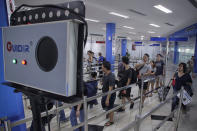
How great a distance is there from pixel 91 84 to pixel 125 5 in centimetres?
375

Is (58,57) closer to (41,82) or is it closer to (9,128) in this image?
(41,82)

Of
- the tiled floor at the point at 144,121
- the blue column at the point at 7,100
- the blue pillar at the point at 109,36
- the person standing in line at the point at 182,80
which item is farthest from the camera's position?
the blue pillar at the point at 109,36

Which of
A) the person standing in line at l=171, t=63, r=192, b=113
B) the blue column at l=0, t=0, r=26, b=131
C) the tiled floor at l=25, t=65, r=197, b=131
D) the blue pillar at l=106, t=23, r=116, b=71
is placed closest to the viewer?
the blue column at l=0, t=0, r=26, b=131

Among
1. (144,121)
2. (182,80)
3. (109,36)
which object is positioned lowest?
(144,121)

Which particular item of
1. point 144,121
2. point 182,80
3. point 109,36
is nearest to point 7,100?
point 144,121

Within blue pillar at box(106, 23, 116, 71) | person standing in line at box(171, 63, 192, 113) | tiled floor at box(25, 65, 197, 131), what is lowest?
tiled floor at box(25, 65, 197, 131)

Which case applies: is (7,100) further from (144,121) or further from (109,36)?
(109,36)

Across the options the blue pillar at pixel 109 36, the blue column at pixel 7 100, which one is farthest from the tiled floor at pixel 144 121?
the blue pillar at pixel 109 36

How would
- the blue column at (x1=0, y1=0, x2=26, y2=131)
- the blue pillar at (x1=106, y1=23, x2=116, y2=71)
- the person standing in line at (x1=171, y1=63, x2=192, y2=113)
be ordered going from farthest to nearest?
the blue pillar at (x1=106, y1=23, x2=116, y2=71) → the person standing in line at (x1=171, y1=63, x2=192, y2=113) → the blue column at (x1=0, y1=0, x2=26, y2=131)

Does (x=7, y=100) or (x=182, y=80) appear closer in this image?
(x=7, y=100)

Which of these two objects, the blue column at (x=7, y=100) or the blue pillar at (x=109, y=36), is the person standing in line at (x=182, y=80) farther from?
the blue pillar at (x=109, y=36)

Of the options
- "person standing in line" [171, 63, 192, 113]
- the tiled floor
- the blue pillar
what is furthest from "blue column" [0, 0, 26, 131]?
the blue pillar

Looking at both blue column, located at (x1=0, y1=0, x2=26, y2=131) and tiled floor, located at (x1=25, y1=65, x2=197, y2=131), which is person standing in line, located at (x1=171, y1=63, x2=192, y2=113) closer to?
tiled floor, located at (x1=25, y1=65, x2=197, y2=131)

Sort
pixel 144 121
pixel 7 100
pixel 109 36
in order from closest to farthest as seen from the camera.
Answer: pixel 7 100 < pixel 144 121 < pixel 109 36
